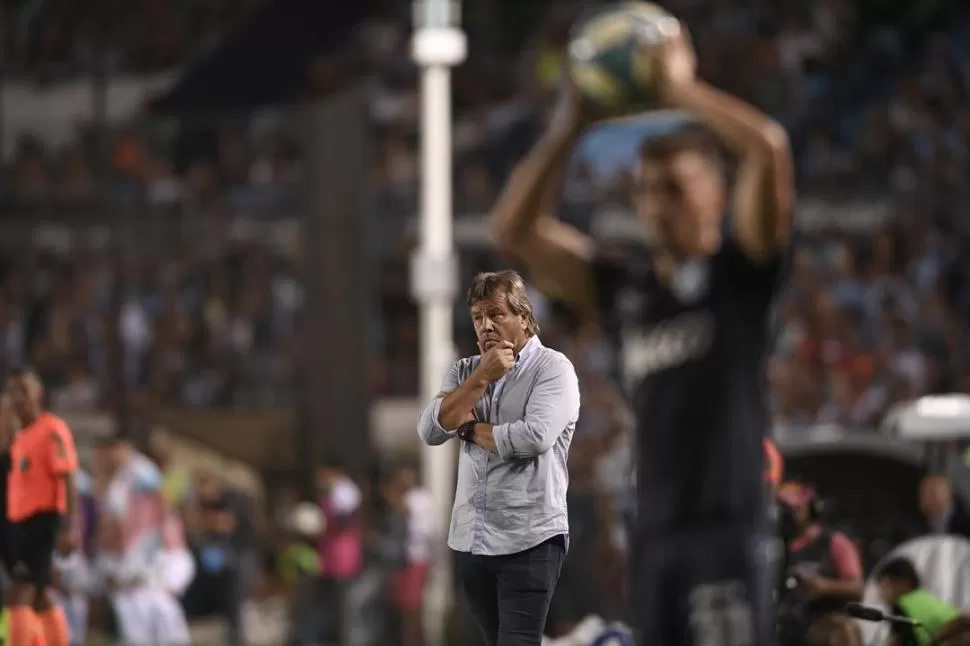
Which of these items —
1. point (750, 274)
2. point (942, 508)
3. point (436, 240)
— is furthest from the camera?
point (436, 240)

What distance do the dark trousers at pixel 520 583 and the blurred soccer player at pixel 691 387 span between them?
2.65 ft

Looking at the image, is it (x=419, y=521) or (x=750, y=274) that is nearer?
(x=750, y=274)

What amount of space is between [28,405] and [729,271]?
4768 millimetres

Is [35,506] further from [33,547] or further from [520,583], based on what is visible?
[520,583]

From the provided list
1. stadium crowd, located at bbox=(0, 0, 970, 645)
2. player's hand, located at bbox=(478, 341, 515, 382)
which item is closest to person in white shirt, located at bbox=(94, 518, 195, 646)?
stadium crowd, located at bbox=(0, 0, 970, 645)

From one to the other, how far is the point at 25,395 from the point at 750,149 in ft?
16.4

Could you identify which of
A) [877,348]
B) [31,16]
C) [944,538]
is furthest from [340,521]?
[31,16]

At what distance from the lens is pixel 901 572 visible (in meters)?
8.97

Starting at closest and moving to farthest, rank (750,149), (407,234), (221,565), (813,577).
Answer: (750,149) < (813,577) < (221,565) < (407,234)

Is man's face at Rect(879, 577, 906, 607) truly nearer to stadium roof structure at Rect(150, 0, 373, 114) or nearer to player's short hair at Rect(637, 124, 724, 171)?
player's short hair at Rect(637, 124, 724, 171)

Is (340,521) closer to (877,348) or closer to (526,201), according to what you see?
(877,348)

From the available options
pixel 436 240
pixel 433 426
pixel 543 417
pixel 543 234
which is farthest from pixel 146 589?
pixel 543 234

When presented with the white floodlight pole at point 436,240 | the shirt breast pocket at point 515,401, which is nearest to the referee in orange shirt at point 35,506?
the shirt breast pocket at point 515,401

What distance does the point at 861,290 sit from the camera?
18891mm
